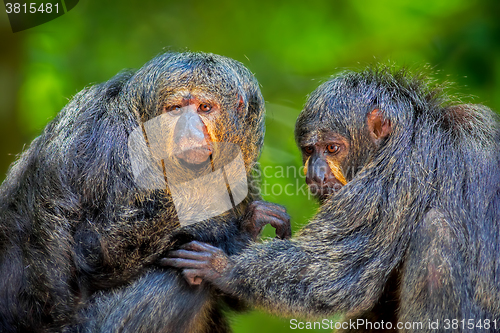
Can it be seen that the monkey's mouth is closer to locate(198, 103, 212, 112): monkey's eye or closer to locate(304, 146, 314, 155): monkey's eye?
locate(198, 103, 212, 112): monkey's eye

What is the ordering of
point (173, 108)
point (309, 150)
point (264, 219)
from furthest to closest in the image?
point (309, 150) < point (264, 219) < point (173, 108)

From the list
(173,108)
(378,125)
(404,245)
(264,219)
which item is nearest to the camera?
(404,245)

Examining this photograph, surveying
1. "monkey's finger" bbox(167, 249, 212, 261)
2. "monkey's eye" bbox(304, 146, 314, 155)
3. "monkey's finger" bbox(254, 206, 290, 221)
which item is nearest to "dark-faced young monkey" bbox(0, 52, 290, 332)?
"monkey's finger" bbox(167, 249, 212, 261)

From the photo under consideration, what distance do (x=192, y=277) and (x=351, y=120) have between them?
179 cm

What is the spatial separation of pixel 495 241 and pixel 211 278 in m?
2.07

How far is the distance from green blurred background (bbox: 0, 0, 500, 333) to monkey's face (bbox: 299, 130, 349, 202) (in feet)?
4.60

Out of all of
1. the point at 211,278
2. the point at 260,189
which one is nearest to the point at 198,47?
the point at 260,189

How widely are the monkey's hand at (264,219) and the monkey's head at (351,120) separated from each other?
0.35m

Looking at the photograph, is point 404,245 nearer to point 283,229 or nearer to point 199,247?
point 283,229

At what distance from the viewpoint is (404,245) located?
3680mm

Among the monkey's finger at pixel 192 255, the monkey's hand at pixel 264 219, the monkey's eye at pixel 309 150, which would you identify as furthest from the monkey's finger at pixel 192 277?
the monkey's eye at pixel 309 150

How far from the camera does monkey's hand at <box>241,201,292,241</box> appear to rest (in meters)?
4.27

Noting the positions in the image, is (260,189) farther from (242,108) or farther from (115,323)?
(115,323)

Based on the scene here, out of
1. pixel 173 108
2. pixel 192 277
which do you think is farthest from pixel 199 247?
pixel 173 108
